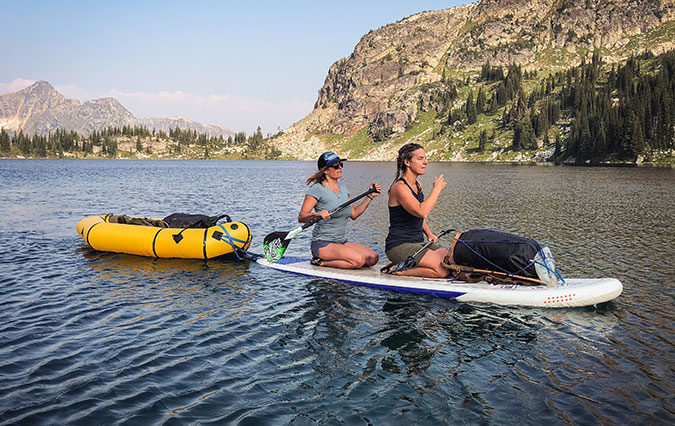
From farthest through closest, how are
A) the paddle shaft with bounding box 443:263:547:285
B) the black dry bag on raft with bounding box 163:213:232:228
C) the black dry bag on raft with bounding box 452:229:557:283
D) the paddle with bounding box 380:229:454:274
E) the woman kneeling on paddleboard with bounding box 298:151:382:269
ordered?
the black dry bag on raft with bounding box 163:213:232:228, the woman kneeling on paddleboard with bounding box 298:151:382:269, the paddle with bounding box 380:229:454:274, the paddle shaft with bounding box 443:263:547:285, the black dry bag on raft with bounding box 452:229:557:283

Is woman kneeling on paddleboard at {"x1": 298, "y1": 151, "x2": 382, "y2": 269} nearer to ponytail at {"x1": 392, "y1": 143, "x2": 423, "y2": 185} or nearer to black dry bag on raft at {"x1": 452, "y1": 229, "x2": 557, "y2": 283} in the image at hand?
ponytail at {"x1": 392, "y1": 143, "x2": 423, "y2": 185}

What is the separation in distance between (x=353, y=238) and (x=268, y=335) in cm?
1485

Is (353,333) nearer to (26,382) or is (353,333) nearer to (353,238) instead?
(26,382)

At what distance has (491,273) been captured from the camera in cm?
1217

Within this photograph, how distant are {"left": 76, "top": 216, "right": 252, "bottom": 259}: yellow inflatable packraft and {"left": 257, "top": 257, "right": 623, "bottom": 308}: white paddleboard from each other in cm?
558

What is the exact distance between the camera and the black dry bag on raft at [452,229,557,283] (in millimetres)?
11484

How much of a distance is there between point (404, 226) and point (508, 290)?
309 cm

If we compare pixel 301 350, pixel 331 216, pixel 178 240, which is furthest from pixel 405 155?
pixel 178 240

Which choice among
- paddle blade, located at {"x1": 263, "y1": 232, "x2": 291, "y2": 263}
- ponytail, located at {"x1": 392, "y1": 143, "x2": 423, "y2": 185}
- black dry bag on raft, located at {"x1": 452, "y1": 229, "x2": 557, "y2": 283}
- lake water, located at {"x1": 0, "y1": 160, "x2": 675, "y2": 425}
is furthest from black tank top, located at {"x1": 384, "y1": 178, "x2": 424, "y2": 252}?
paddle blade, located at {"x1": 263, "y1": 232, "x2": 291, "y2": 263}

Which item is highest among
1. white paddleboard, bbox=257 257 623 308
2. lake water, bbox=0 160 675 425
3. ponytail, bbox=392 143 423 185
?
ponytail, bbox=392 143 423 185

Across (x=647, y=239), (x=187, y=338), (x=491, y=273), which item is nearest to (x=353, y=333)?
(x=187, y=338)

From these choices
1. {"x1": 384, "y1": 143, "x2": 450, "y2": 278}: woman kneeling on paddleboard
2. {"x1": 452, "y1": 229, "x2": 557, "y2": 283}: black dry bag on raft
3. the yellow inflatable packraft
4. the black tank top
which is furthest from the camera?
the yellow inflatable packraft

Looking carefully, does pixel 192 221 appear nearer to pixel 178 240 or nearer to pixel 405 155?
pixel 178 240

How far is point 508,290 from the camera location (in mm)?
11625
